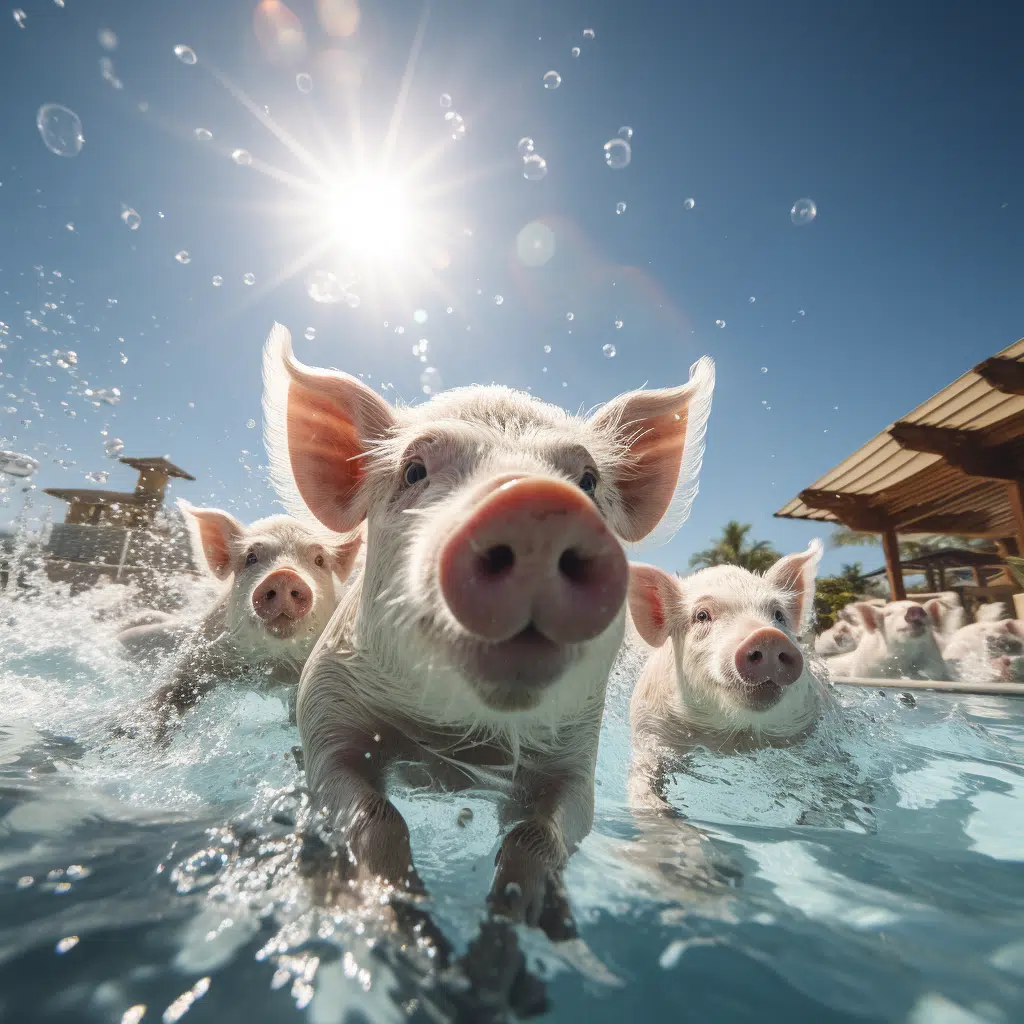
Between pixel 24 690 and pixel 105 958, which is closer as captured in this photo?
pixel 105 958

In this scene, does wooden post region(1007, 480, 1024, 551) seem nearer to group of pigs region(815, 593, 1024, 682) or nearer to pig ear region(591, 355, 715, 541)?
group of pigs region(815, 593, 1024, 682)

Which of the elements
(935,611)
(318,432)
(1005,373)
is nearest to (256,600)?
(318,432)

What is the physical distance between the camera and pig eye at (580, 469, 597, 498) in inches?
77.4

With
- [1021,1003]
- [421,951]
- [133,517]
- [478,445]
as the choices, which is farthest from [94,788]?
[133,517]

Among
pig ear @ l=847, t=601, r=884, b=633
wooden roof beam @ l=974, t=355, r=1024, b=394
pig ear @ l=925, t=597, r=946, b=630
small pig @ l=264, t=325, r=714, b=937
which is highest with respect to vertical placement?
wooden roof beam @ l=974, t=355, r=1024, b=394

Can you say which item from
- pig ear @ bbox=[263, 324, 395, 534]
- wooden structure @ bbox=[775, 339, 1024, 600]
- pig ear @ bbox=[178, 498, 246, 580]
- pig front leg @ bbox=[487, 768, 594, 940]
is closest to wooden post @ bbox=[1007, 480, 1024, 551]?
wooden structure @ bbox=[775, 339, 1024, 600]

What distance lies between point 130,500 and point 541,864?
607 inches

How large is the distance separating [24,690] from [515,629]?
506cm

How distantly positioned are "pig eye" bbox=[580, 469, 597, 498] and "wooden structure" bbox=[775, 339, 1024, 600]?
7.06 metres

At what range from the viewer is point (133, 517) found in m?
13.0

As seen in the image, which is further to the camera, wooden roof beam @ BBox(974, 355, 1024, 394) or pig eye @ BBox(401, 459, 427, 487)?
wooden roof beam @ BBox(974, 355, 1024, 394)

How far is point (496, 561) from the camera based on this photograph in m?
1.24

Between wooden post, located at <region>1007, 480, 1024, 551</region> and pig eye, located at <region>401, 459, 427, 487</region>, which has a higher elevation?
wooden post, located at <region>1007, 480, 1024, 551</region>

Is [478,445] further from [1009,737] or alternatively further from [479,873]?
[1009,737]
